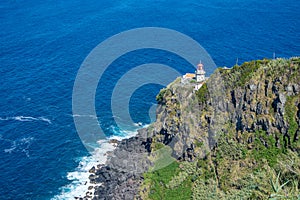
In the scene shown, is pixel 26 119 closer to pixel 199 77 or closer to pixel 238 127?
pixel 199 77

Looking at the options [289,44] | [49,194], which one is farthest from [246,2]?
[49,194]

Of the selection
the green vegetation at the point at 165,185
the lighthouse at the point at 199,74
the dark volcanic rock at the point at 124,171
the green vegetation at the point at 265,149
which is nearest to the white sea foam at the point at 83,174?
the dark volcanic rock at the point at 124,171

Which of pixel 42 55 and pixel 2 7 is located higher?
pixel 2 7

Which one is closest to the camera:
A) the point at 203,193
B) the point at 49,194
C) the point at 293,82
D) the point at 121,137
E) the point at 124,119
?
the point at 293,82

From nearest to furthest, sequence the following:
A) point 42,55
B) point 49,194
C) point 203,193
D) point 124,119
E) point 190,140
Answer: point 203,193
point 190,140
point 49,194
point 124,119
point 42,55

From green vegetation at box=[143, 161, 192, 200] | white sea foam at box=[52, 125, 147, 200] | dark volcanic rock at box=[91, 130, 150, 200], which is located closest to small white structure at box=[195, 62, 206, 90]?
green vegetation at box=[143, 161, 192, 200]

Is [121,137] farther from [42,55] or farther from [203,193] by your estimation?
[42,55]

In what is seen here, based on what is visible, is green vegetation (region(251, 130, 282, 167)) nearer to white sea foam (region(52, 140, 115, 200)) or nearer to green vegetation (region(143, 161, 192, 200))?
green vegetation (region(143, 161, 192, 200))

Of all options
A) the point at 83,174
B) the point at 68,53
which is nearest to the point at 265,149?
the point at 83,174

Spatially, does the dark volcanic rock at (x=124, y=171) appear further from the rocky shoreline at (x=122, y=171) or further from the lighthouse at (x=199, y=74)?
the lighthouse at (x=199, y=74)
